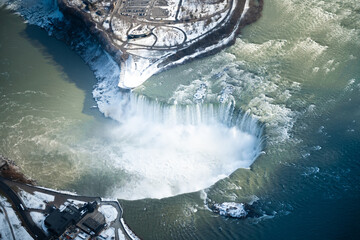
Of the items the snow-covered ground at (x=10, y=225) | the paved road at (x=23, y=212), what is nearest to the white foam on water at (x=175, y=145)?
the paved road at (x=23, y=212)

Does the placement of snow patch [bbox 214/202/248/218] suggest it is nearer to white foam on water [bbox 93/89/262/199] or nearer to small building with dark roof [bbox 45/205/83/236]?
white foam on water [bbox 93/89/262/199]

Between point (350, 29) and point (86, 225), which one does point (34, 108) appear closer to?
point (86, 225)

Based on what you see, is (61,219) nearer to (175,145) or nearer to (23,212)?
(23,212)

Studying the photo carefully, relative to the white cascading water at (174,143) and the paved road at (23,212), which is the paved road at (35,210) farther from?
the white cascading water at (174,143)

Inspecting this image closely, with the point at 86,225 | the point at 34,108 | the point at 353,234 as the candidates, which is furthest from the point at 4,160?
the point at 353,234

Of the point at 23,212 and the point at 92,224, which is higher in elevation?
the point at 92,224

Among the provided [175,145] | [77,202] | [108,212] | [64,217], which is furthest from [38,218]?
[175,145]

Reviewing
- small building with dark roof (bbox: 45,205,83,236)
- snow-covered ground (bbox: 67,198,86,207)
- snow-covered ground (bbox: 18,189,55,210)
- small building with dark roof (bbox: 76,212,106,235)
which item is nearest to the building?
small building with dark roof (bbox: 45,205,83,236)

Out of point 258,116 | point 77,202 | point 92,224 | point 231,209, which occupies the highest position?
point 258,116
